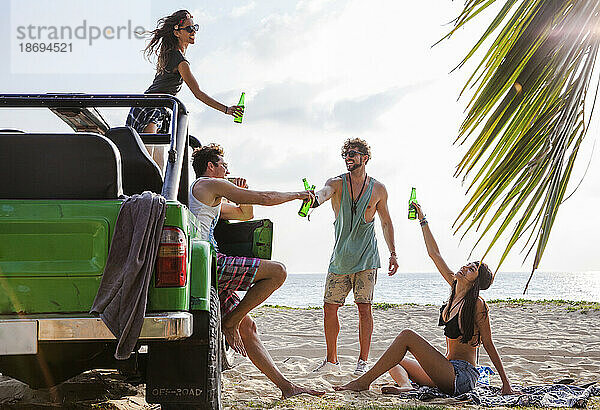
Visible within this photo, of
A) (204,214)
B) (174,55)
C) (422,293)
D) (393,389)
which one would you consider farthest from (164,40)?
(422,293)

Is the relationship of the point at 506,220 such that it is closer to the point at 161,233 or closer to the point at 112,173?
the point at 161,233

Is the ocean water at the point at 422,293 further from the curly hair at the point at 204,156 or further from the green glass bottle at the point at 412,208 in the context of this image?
the curly hair at the point at 204,156

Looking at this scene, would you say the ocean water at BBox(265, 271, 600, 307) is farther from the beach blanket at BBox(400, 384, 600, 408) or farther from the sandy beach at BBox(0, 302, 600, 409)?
the beach blanket at BBox(400, 384, 600, 408)

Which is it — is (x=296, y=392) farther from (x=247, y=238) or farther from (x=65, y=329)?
(x=65, y=329)

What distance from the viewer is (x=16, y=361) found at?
363cm

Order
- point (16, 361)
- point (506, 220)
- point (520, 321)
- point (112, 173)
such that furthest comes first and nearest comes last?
point (520, 321) → point (16, 361) → point (112, 173) → point (506, 220)

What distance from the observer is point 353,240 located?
6469mm

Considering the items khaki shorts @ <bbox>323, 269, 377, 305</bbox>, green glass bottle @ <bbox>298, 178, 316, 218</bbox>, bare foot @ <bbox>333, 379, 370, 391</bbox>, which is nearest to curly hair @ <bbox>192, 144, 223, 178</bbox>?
green glass bottle @ <bbox>298, 178, 316, 218</bbox>

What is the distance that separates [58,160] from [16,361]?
1.19 metres

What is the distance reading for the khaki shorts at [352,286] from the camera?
638 centimetres

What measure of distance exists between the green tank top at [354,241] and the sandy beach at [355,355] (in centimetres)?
102

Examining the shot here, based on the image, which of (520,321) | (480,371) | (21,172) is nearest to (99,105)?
(21,172)

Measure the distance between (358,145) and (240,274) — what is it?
2370mm

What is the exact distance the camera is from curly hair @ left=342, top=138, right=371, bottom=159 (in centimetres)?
654
